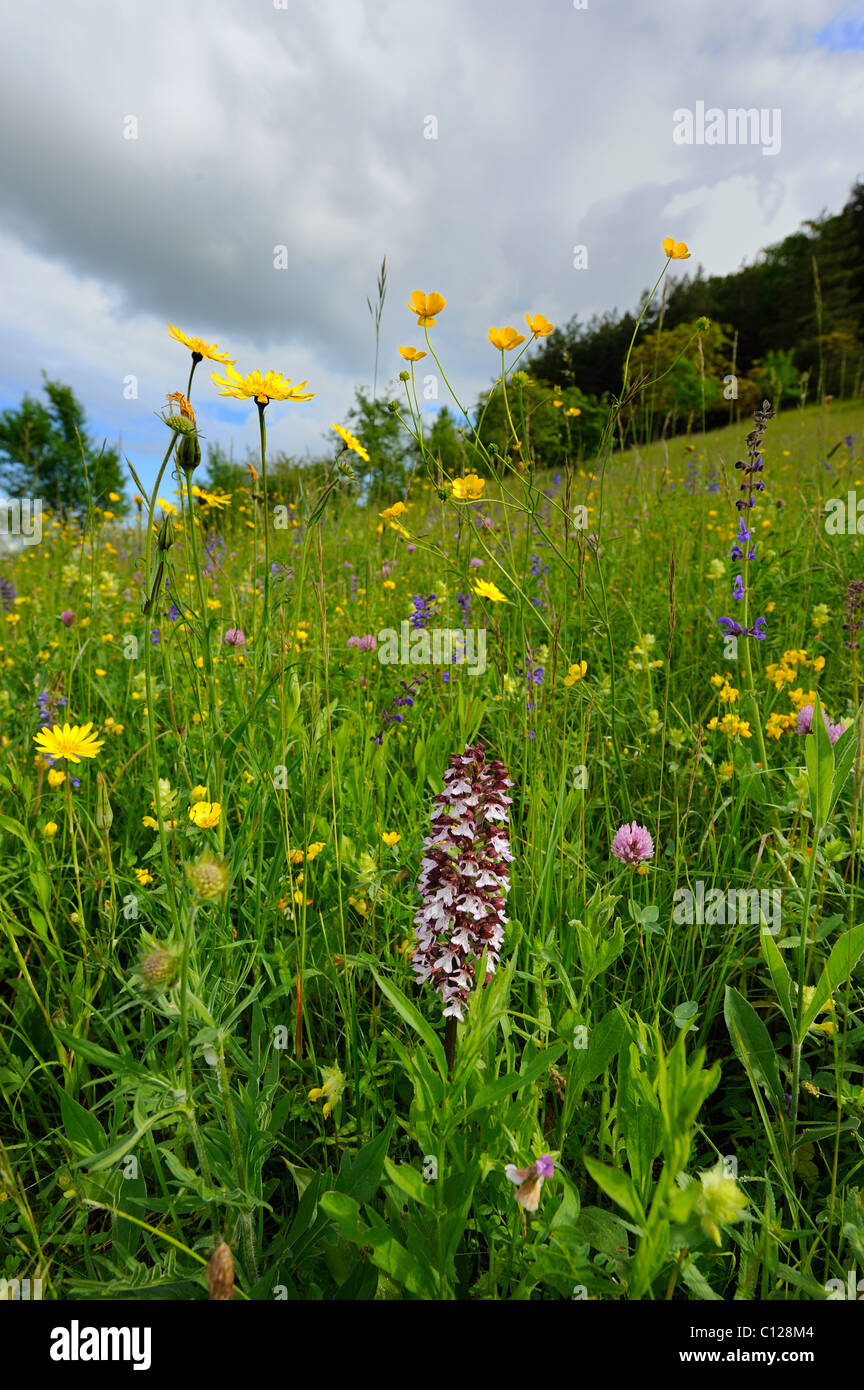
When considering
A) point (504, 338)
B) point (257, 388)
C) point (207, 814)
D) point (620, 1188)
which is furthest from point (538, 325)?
point (620, 1188)

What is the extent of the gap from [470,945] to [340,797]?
681 mm

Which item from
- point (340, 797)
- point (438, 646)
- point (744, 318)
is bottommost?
point (340, 797)

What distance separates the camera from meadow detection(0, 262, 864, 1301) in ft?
2.74

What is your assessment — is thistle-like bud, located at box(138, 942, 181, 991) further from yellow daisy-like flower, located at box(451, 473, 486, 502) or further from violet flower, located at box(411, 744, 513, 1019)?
yellow daisy-like flower, located at box(451, 473, 486, 502)

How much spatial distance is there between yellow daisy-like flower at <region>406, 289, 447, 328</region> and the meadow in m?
0.02

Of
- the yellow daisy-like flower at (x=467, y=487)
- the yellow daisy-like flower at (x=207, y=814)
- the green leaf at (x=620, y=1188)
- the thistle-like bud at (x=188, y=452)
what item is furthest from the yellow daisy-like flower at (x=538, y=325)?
the green leaf at (x=620, y=1188)

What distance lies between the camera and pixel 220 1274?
0.58 meters

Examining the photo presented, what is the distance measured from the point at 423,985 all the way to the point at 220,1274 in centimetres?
62

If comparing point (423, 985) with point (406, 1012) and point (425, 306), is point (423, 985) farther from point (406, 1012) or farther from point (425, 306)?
point (425, 306)

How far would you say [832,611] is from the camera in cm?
280

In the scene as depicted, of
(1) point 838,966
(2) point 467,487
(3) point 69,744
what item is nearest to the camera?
(1) point 838,966

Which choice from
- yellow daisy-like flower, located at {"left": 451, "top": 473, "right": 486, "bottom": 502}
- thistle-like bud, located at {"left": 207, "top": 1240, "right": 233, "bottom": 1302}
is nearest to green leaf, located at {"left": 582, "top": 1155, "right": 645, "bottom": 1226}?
thistle-like bud, located at {"left": 207, "top": 1240, "right": 233, "bottom": 1302}
